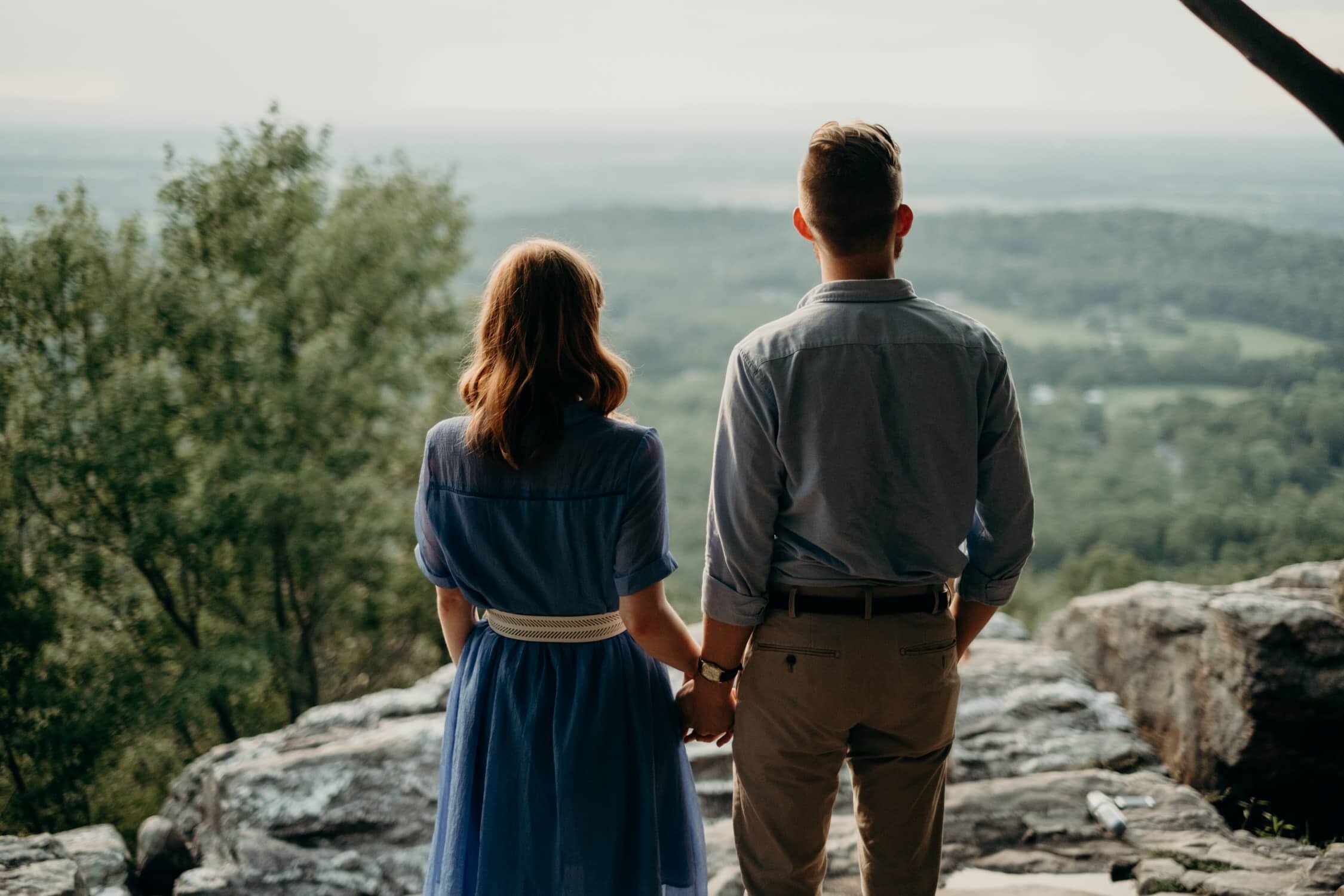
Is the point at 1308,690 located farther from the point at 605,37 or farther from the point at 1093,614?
the point at 605,37

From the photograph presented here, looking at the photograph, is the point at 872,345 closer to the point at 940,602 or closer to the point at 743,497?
the point at 743,497

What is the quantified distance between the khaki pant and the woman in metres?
0.17

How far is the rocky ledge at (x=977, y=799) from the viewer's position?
2717 mm

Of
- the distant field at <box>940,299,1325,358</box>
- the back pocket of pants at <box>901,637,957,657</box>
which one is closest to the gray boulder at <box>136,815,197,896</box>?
the back pocket of pants at <box>901,637,957,657</box>

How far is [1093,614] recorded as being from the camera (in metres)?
4.17

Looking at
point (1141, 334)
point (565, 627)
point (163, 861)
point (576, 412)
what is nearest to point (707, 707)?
point (565, 627)

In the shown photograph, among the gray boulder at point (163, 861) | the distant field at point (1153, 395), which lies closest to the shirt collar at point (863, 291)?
the gray boulder at point (163, 861)

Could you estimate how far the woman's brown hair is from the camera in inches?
68.3

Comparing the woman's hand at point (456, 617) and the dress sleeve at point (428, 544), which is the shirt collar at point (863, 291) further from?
the woman's hand at point (456, 617)

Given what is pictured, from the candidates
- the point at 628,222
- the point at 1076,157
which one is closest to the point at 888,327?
the point at 628,222

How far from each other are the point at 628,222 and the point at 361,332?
32124 mm

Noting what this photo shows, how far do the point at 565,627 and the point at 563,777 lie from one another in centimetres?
28

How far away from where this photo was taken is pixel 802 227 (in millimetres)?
1861

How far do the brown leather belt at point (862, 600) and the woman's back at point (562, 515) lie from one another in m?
0.24
